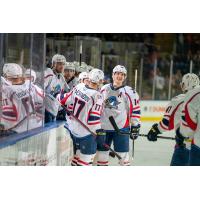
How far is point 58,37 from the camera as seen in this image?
10.9 feet

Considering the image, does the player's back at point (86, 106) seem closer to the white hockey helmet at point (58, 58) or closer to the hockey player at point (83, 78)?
the hockey player at point (83, 78)

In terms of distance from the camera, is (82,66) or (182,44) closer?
(82,66)

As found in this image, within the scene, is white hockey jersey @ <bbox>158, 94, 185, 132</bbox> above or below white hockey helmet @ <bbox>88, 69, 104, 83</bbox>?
below

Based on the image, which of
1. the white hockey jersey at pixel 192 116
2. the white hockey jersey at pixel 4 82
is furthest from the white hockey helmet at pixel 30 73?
the white hockey jersey at pixel 192 116

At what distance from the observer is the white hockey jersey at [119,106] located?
3377 mm

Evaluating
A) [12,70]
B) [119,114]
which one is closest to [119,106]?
[119,114]

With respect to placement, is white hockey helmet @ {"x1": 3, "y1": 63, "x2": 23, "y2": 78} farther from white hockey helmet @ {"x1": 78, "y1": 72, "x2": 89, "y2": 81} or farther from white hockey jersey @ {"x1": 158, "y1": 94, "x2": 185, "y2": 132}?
white hockey jersey @ {"x1": 158, "y1": 94, "x2": 185, "y2": 132}

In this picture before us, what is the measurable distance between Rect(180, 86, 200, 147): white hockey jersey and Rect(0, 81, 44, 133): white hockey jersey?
3.02ft

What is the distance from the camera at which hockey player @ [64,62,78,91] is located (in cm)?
344

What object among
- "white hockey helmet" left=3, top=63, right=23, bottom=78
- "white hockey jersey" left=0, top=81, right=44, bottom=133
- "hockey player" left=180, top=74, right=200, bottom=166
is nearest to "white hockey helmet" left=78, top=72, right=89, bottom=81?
"white hockey jersey" left=0, top=81, right=44, bottom=133
